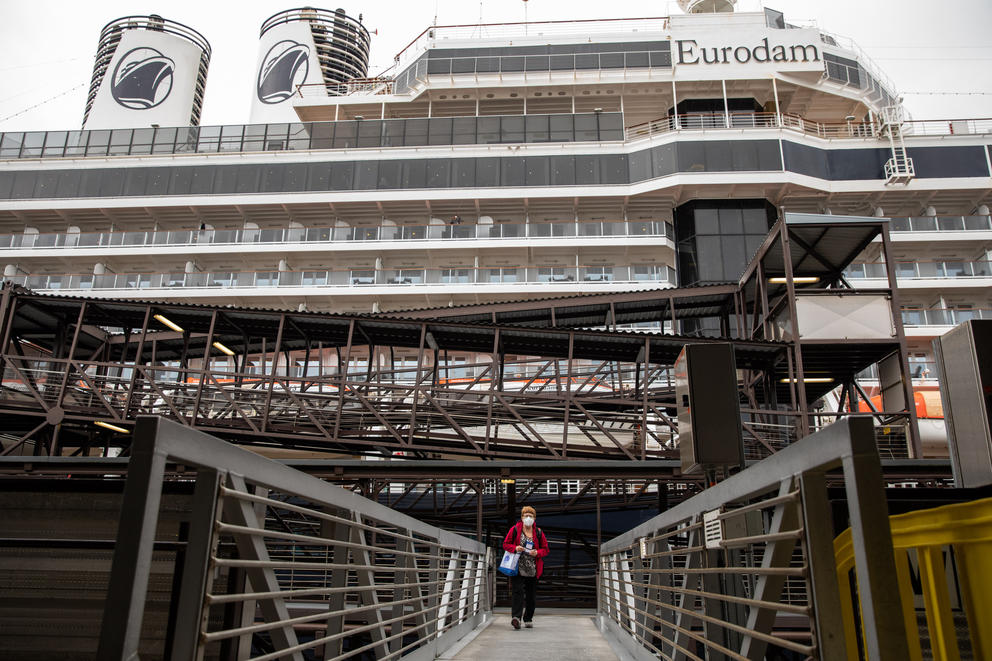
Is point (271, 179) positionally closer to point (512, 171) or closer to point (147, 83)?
point (512, 171)

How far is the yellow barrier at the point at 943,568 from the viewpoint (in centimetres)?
213

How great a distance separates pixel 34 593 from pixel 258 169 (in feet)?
105

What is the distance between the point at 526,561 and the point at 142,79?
4560cm

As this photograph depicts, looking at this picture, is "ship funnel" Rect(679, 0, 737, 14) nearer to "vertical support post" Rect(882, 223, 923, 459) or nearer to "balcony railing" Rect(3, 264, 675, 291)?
"balcony railing" Rect(3, 264, 675, 291)

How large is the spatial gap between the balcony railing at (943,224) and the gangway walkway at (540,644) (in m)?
28.0

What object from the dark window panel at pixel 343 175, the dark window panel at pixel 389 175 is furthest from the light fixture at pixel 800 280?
the dark window panel at pixel 343 175

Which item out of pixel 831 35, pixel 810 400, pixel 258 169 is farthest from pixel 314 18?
pixel 810 400

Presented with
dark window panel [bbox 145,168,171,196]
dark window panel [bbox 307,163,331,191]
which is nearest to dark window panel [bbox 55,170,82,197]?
dark window panel [bbox 145,168,171,196]

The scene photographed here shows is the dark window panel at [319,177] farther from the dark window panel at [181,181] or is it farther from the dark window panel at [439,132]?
the dark window panel at [181,181]

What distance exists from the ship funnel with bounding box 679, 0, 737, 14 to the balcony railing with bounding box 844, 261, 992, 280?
15.8m

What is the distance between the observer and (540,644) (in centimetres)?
679

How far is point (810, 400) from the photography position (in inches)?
828

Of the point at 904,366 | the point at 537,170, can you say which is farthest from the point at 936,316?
the point at 537,170

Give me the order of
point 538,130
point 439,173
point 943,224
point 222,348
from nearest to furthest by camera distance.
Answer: point 222,348
point 943,224
point 439,173
point 538,130
